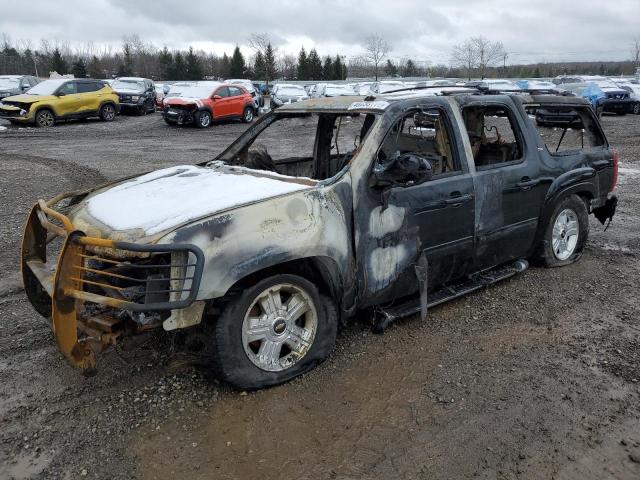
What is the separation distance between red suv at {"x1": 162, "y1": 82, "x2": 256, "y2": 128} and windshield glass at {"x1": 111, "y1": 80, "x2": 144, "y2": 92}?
4569mm

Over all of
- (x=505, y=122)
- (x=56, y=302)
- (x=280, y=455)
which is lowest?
(x=280, y=455)

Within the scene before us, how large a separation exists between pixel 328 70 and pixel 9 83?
150 feet

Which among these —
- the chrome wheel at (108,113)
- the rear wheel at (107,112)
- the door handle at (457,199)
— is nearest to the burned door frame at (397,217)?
the door handle at (457,199)

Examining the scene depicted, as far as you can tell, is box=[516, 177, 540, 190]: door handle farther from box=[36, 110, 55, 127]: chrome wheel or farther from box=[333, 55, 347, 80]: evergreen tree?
box=[333, 55, 347, 80]: evergreen tree

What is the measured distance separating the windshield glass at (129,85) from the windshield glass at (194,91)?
14.9ft

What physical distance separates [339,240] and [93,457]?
184 cm

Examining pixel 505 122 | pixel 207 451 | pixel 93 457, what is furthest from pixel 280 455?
pixel 505 122

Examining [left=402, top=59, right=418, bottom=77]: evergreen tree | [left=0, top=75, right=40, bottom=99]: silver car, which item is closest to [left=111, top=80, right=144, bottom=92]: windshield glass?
[left=0, top=75, right=40, bottom=99]: silver car

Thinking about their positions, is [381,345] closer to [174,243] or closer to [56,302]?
[174,243]

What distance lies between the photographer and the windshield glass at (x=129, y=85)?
85.8 ft

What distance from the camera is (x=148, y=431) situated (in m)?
3.07

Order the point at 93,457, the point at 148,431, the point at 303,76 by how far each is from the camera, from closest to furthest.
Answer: the point at 93,457 < the point at 148,431 < the point at 303,76

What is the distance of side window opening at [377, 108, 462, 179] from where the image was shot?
414 centimetres

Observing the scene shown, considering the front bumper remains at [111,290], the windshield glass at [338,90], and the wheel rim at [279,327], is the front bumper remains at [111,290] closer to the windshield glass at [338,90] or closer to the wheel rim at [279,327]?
the wheel rim at [279,327]
